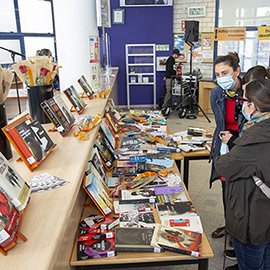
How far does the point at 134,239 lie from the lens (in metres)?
1.82

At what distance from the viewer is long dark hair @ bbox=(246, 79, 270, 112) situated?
1.89 metres

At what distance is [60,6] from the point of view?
337cm

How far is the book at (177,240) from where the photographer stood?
5.64ft

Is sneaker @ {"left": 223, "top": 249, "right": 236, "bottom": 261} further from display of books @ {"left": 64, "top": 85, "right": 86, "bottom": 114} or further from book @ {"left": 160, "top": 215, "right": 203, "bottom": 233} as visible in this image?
display of books @ {"left": 64, "top": 85, "right": 86, "bottom": 114}

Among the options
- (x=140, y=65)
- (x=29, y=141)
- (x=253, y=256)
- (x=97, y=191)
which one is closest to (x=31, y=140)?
(x=29, y=141)

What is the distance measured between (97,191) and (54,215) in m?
0.96

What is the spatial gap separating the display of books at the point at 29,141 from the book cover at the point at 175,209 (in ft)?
2.84

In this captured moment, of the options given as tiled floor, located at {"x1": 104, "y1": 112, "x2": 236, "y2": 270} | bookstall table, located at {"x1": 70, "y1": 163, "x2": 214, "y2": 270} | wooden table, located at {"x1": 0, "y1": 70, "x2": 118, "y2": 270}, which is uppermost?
wooden table, located at {"x1": 0, "y1": 70, "x2": 118, "y2": 270}

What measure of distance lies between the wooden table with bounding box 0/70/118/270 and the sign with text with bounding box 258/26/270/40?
22.2 ft

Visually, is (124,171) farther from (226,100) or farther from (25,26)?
(25,26)

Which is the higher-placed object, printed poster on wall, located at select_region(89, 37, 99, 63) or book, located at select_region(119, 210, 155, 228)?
printed poster on wall, located at select_region(89, 37, 99, 63)

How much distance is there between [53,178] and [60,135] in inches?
31.1

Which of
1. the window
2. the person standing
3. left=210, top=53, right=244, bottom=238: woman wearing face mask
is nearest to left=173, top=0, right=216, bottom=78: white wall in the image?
the person standing

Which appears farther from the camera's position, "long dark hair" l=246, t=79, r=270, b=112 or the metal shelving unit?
the metal shelving unit
